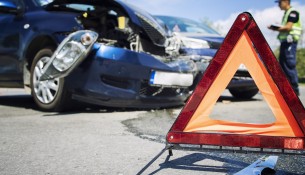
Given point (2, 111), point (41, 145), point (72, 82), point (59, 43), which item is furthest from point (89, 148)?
point (2, 111)

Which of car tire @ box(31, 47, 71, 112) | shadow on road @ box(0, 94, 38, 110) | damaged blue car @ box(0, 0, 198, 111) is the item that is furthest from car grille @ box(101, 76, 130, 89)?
shadow on road @ box(0, 94, 38, 110)

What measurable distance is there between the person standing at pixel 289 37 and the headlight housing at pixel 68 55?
3.88 m

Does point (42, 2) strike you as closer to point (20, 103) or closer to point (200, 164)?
point (20, 103)

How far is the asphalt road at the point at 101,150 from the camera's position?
234 centimetres

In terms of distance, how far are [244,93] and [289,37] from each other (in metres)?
1.28

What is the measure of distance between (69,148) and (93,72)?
1.62m

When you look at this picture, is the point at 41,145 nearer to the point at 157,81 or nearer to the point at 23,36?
the point at 157,81

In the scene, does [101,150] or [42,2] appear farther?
[42,2]

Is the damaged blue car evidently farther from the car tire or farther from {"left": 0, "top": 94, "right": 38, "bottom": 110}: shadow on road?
{"left": 0, "top": 94, "right": 38, "bottom": 110}: shadow on road

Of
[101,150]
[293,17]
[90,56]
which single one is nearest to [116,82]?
[90,56]

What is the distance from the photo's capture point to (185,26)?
795cm

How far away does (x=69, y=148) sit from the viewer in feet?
9.34

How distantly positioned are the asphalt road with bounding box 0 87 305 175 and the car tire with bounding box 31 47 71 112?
245 millimetres

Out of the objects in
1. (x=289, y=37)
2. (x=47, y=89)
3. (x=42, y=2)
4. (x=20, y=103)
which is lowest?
(x=20, y=103)
